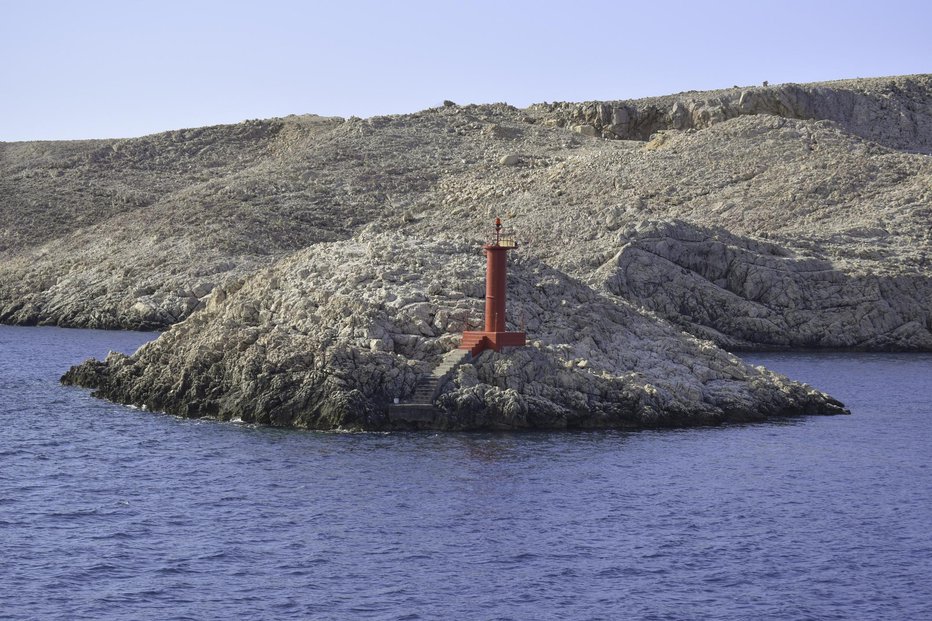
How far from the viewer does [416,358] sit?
32656 millimetres

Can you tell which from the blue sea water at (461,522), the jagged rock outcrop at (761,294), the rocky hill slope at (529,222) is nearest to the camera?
the blue sea water at (461,522)

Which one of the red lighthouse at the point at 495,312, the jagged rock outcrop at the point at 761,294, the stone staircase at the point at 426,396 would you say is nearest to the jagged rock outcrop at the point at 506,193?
the jagged rock outcrop at the point at 761,294

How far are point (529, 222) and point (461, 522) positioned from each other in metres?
47.6

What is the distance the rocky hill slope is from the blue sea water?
2774 mm

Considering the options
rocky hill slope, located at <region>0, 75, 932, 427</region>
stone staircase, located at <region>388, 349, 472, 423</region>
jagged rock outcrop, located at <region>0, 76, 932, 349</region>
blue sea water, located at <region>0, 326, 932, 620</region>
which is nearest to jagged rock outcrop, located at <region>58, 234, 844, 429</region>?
rocky hill slope, located at <region>0, 75, 932, 427</region>

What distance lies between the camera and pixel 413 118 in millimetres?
103375

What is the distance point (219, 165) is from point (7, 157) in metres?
18.1

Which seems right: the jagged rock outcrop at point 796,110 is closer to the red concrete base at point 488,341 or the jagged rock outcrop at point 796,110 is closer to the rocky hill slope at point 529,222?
the rocky hill slope at point 529,222

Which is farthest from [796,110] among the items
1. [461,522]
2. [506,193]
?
[461,522]

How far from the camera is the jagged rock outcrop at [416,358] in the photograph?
32000 mm

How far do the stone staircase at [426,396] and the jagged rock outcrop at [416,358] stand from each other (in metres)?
0.22

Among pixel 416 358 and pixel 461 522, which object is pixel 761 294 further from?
pixel 461 522

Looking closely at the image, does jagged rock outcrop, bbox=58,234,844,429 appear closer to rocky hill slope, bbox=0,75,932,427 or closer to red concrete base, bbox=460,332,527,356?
rocky hill slope, bbox=0,75,932,427

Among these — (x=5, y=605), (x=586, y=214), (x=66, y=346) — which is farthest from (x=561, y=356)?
(x=586, y=214)
